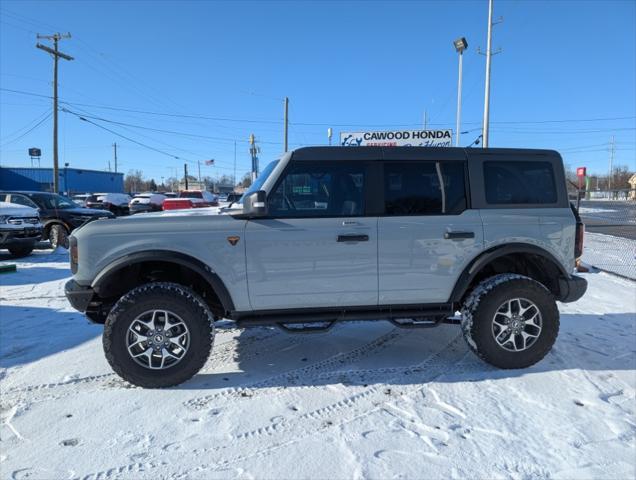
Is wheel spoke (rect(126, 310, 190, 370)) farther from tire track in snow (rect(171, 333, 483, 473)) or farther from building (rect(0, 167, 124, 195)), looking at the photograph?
building (rect(0, 167, 124, 195))

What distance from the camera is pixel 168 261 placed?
3484 millimetres

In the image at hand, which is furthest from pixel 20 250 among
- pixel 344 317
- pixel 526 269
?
pixel 526 269

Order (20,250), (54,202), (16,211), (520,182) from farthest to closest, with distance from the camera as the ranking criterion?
(54,202)
(20,250)
(16,211)
(520,182)

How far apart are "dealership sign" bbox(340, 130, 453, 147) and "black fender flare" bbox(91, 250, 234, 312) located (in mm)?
15073

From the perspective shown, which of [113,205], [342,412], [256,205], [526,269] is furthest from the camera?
[113,205]

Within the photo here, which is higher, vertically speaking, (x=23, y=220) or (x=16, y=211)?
(x=16, y=211)

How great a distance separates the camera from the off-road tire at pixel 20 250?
10227 mm

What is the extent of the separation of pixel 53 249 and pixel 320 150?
11.5 meters

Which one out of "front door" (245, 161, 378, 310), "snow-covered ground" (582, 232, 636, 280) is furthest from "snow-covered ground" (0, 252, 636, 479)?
"snow-covered ground" (582, 232, 636, 280)

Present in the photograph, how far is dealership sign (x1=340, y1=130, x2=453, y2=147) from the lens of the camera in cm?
1830

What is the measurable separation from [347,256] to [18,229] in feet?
32.8

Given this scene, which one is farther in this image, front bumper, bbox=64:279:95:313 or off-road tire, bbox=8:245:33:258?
off-road tire, bbox=8:245:33:258

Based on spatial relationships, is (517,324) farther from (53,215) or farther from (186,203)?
(53,215)

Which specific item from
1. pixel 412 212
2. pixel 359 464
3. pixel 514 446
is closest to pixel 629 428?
pixel 514 446
